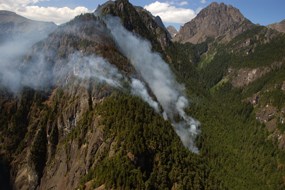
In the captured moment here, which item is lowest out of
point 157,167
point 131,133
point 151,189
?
point 151,189

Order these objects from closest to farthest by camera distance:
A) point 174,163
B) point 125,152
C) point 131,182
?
point 131,182, point 125,152, point 174,163

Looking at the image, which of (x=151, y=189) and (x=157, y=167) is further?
(x=157, y=167)

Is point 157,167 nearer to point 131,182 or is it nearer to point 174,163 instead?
point 174,163

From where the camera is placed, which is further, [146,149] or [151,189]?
[146,149]

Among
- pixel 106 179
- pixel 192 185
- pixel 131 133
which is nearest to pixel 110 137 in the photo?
pixel 131 133

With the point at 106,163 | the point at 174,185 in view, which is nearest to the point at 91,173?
the point at 106,163

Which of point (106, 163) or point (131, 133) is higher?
point (131, 133)

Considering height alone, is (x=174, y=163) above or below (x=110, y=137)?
below

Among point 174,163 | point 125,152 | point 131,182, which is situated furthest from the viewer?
point 174,163

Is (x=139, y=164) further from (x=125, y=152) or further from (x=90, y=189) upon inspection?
(x=90, y=189)
